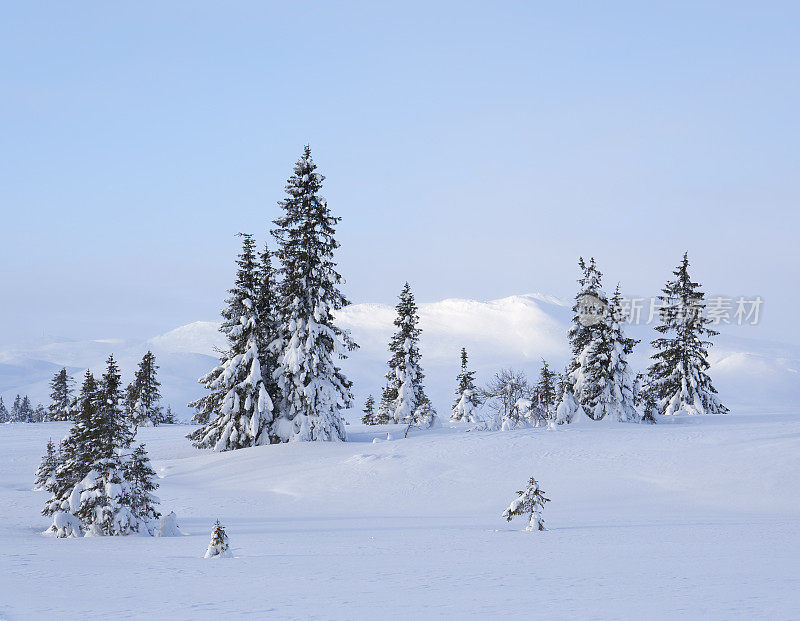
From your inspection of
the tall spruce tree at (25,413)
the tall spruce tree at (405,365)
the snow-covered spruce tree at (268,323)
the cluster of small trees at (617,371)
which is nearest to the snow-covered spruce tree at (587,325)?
the cluster of small trees at (617,371)

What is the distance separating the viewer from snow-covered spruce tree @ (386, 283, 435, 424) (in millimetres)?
53531

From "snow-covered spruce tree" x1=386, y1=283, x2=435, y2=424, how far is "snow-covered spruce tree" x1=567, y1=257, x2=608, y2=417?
40.6ft

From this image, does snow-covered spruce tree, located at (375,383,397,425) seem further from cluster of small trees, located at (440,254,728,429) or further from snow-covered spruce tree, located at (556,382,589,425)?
snow-covered spruce tree, located at (556,382,589,425)

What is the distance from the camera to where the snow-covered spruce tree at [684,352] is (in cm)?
4828

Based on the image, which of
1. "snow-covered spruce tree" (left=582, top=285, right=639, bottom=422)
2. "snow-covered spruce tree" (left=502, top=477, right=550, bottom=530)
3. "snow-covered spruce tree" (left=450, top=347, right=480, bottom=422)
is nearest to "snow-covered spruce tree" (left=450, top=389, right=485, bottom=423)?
"snow-covered spruce tree" (left=450, top=347, right=480, bottom=422)

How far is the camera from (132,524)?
17.7m

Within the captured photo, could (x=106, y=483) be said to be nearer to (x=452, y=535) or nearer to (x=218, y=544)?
A: (x=218, y=544)

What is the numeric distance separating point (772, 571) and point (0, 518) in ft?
63.9

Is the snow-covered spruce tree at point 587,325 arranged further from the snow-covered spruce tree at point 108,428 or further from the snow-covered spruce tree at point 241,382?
the snow-covered spruce tree at point 108,428

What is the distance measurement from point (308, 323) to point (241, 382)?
506cm

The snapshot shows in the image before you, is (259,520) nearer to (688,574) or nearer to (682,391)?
(688,574)

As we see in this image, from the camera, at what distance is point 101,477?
17.5 metres

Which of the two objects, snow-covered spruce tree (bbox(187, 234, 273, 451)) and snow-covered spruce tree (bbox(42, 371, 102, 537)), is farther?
snow-covered spruce tree (bbox(187, 234, 273, 451))

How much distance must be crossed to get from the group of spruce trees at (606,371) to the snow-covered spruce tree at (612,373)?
0.06 m
